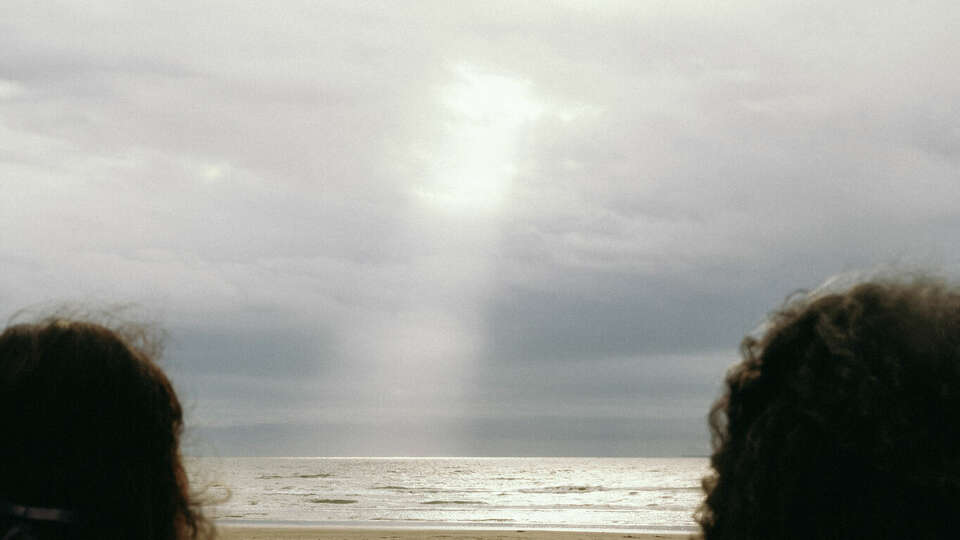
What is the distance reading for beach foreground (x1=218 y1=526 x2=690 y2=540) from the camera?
1817cm

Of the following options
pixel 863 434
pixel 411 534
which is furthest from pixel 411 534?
pixel 863 434

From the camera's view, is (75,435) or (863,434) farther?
(75,435)

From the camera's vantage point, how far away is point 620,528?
71.5 ft

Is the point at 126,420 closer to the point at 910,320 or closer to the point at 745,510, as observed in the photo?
the point at 745,510

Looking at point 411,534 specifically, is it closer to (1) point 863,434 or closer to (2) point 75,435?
(2) point 75,435

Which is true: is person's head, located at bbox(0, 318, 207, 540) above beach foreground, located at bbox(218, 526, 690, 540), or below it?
above

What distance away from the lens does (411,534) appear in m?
19.1

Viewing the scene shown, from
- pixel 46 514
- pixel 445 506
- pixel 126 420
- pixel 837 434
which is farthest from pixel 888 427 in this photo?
pixel 445 506

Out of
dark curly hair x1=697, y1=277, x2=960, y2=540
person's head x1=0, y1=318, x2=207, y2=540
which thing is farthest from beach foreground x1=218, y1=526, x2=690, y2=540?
dark curly hair x1=697, y1=277, x2=960, y2=540

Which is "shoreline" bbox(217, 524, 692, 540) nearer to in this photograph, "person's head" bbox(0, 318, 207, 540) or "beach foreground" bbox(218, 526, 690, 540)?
"beach foreground" bbox(218, 526, 690, 540)

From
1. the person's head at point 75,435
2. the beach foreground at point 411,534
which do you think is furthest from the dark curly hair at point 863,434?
the beach foreground at point 411,534

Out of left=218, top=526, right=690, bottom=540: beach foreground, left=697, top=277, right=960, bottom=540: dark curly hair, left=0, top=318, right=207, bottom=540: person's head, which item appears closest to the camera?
left=697, top=277, right=960, bottom=540: dark curly hair

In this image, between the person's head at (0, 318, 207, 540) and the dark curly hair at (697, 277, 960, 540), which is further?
the person's head at (0, 318, 207, 540)

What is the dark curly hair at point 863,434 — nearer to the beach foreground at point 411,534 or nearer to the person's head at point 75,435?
the person's head at point 75,435
